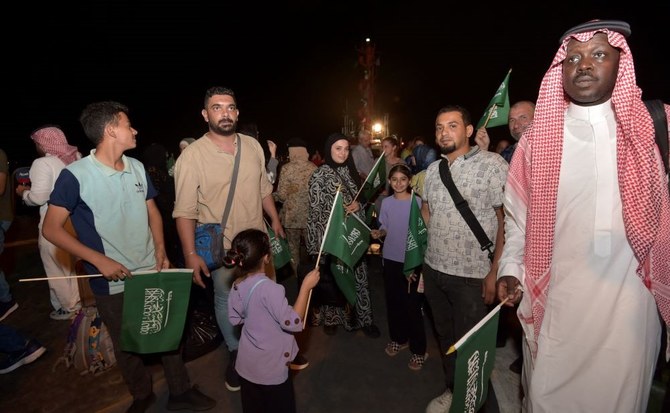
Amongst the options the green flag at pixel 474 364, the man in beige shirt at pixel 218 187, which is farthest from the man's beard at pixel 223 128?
the green flag at pixel 474 364

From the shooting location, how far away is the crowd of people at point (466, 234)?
1711 millimetres

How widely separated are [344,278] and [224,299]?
109 cm

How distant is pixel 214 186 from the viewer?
3.09m

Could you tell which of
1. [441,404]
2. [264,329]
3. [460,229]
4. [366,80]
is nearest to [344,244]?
[460,229]

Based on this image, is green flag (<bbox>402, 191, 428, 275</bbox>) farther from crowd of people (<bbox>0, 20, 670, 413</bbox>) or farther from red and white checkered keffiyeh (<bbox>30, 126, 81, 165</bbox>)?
red and white checkered keffiyeh (<bbox>30, 126, 81, 165</bbox>)

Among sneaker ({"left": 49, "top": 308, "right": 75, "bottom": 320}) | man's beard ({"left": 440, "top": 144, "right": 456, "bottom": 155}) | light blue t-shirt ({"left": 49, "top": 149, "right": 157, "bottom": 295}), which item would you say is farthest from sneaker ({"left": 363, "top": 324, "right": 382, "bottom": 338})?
sneaker ({"left": 49, "top": 308, "right": 75, "bottom": 320})

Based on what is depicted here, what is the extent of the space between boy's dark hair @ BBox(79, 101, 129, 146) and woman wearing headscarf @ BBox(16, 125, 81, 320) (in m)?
1.97

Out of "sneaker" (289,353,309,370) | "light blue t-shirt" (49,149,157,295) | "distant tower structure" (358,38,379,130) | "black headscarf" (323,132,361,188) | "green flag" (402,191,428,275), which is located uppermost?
"distant tower structure" (358,38,379,130)

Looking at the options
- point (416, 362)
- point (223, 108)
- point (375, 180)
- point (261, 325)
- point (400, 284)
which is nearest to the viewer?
point (261, 325)

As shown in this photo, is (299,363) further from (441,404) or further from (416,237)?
(416,237)

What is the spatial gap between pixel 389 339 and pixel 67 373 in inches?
131

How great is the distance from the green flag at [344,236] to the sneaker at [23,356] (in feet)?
11.0

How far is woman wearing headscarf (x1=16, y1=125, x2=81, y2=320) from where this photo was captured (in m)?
3.96

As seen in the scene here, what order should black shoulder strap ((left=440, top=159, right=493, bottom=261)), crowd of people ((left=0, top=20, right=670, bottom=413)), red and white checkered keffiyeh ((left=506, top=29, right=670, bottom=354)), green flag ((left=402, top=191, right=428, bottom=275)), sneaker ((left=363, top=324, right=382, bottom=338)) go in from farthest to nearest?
sneaker ((left=363, top=324, right=382, bottom=338)) < green flag ((left=402, top=191, right=428, bottom=275)) < black shoulder strap ((left=440, top=159, right=493, bottom=261)) < crowd of people ((left=0, top=20, right=670, bottom=413)) < red and white checkered keffiyeh ((left=506, top=29, right=670, bottom=354))
